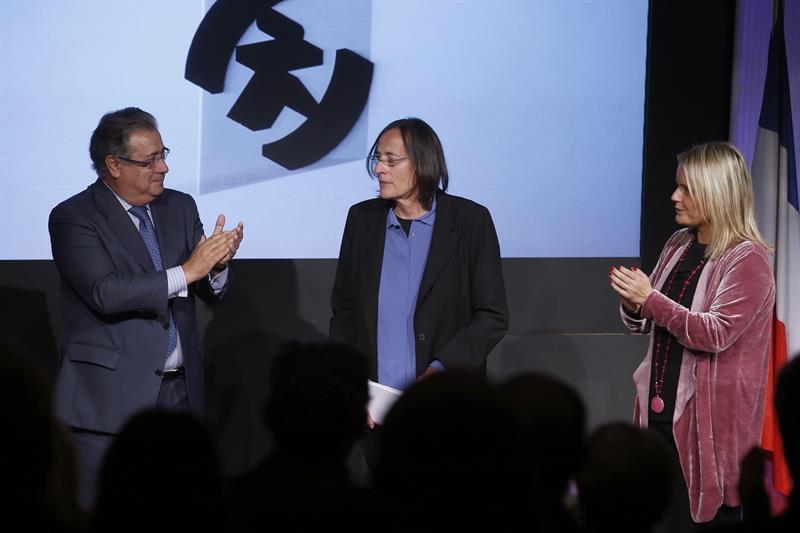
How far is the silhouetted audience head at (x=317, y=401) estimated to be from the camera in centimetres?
130

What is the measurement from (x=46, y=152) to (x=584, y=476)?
2.88m

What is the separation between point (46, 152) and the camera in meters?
3.52

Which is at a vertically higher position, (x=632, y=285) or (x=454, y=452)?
(x=632, y=285)

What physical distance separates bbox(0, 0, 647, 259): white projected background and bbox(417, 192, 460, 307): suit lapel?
113cm

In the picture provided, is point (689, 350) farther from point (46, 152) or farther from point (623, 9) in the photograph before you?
point (46, 152)

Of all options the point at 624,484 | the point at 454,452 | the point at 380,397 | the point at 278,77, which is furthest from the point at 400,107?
the point at 454,452

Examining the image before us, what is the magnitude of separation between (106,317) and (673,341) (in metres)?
1.63

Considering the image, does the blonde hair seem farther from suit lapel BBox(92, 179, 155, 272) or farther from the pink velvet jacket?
suit lapel BBox(92, 179, 155, 272)

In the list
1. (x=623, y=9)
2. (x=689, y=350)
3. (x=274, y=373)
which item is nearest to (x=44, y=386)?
(x=274, y=373)

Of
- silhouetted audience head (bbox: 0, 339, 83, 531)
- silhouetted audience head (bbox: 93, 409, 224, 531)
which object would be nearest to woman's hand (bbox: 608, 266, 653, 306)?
silhouetted audience head (bbox: 93, 409, 224, 531)

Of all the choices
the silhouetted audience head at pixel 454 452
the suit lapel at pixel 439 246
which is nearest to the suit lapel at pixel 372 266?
the suit lapel at pixel 439 246

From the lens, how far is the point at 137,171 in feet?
8.73

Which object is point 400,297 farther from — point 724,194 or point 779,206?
point 779,206

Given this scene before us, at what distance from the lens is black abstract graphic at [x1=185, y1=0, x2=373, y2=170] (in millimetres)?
3617
